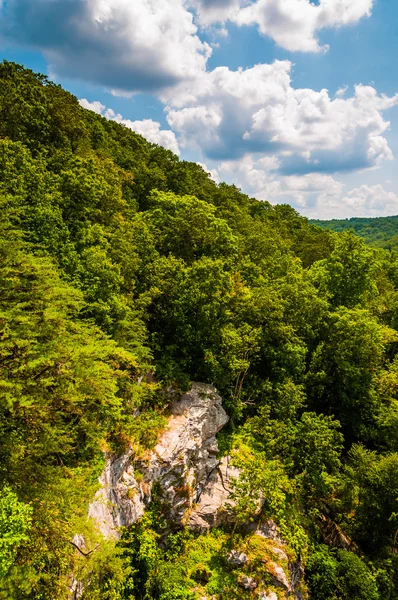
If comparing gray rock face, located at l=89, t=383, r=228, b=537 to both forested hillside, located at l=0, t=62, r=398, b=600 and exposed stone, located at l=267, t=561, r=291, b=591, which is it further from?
exposed stone, located at l=267, t=561, r=291, b=591

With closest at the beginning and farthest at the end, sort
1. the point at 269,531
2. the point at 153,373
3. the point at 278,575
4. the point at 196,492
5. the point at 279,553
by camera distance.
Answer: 1. the point at 278,575
2. the point at 279,553
3. the point at 269,531
4. the point at 196,492
5. the point at 153,373

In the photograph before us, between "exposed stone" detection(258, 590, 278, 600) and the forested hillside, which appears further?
"exposed stone" detection(258, 590, 278, 600)

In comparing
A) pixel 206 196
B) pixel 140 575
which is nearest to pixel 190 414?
pixel 140 575

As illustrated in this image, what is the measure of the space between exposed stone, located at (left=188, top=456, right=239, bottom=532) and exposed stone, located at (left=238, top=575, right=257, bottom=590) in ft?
9.14

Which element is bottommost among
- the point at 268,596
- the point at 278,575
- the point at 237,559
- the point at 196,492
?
the point at 268,596

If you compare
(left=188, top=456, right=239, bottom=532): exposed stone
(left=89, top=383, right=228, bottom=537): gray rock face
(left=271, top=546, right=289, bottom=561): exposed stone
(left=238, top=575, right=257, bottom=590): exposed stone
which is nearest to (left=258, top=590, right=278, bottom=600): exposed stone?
(left=238, top=575, right=257, bottom=590): exposed stone

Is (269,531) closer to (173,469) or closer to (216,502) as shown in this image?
(216,502)

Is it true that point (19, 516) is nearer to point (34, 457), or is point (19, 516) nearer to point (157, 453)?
point (34, 457)

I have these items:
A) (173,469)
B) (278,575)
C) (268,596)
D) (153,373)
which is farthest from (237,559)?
(153,373)

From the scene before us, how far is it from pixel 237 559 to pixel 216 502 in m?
2.92

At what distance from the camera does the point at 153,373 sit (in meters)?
20.8

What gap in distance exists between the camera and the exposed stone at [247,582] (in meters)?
17.2

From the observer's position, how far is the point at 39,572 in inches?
370

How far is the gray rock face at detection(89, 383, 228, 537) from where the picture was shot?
602 inches
